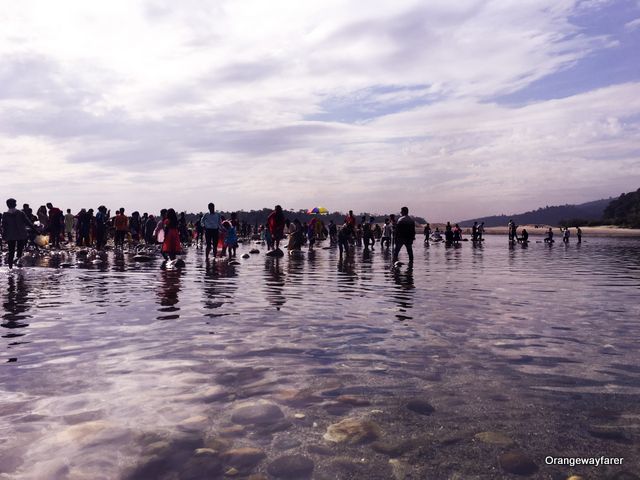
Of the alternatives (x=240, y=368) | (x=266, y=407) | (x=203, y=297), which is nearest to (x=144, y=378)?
(x=240, y=368)

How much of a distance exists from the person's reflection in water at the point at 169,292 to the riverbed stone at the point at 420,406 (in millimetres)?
4403

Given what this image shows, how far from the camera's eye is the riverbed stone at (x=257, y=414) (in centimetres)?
332

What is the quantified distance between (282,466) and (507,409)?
5.89 ft

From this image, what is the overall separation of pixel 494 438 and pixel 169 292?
7.97 meters

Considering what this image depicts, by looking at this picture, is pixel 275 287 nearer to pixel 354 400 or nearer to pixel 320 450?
pixel 354 400

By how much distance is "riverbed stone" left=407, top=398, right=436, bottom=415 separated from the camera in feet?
11.3

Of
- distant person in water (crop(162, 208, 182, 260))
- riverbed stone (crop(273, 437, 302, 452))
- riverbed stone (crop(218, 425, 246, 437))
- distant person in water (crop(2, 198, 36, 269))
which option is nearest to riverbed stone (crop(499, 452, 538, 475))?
riverbed stone (crop(273, 437, 302, 452))

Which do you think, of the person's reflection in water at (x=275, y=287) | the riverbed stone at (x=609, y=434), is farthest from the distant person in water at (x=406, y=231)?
the riverbed stone at (x=609, y=434)

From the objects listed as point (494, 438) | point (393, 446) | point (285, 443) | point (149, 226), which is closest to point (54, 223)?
point (149, 226)

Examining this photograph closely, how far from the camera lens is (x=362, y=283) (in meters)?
11.5

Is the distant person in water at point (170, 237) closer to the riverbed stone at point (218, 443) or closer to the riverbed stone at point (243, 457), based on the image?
the riverbed stone at point (218, 443)

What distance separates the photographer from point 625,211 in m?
98.4

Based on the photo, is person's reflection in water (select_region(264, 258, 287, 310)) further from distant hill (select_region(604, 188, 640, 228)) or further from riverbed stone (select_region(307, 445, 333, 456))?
distant hill (select_region(604, 188, 640, 228))

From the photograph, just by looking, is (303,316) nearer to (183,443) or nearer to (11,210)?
(183,443)
